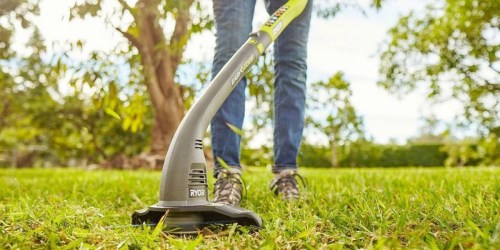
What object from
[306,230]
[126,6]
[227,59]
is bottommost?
[306,230]

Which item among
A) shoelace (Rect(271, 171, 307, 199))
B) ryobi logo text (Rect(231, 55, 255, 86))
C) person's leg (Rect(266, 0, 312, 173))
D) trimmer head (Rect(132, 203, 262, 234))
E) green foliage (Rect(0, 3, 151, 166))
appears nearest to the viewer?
trimmer head (Rect(132, 203, 262, 234))

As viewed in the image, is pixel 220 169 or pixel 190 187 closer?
pixel 190 187

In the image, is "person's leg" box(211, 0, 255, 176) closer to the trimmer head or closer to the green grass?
the green grass

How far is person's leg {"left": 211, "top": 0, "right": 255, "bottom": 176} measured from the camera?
2.23 m

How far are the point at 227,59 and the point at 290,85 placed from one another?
0.37m

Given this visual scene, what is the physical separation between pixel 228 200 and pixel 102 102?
1998mm

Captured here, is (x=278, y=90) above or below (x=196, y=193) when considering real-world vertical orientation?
above

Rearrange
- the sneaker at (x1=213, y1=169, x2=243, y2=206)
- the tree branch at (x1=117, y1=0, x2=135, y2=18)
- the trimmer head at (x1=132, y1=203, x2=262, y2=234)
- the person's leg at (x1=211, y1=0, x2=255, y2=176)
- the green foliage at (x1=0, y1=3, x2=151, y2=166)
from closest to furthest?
the trimmer head at (x1=132, y1=203, x2=262, y2=234), the sneaker at (x1=213, y1=169, x2=243, y2=206), the person's leg at (x1=211, y1=0, x2=255, y2=176), the tree branch at (x1=117, y1=0, x2=135, y2=18), the green foliage at (x1=0, y1=3, x2=151, y2=166)

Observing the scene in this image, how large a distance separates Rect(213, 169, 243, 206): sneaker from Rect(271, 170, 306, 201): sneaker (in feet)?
0.67

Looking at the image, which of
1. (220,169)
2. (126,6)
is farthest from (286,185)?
(126,6)

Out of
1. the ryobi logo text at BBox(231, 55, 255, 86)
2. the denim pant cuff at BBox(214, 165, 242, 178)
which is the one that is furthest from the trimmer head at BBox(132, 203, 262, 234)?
the denim pant cuff at BBox(214, 165, 242, 178)

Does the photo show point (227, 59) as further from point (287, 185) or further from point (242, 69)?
point (287, 185)

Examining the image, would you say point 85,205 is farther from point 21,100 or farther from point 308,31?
point 21,100

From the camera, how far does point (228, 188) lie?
2.18m
